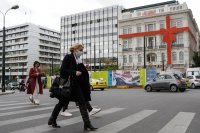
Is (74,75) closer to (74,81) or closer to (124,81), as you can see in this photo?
(74,81)

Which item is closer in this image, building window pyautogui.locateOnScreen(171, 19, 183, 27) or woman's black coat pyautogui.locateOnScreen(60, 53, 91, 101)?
woman's black coat pyautogui.locateOnScreen(60, 53, 91, 101)

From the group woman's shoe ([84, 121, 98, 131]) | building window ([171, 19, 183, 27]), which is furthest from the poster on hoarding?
building window ([171, 19, 183, 27])

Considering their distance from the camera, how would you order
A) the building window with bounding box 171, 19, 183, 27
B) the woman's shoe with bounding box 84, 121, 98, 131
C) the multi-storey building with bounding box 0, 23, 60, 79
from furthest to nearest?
the multi-storey building with bounding box 0, 23, 60, 79 < the building window with bounding box 171, 19, 183, 27 < the woman's shoe with bounding box 84, 121, 98, 131

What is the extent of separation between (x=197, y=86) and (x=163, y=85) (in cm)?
824

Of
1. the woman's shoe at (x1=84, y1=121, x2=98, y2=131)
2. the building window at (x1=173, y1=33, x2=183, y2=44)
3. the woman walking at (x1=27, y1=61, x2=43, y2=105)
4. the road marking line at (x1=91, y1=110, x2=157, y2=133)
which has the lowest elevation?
the road marking line at (x1=91, y1=110, x2=157, y2=133)

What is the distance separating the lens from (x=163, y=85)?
2058 cm

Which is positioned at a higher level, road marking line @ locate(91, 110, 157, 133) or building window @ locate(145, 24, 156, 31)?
building window @ locate(145, 24, 156, 31)

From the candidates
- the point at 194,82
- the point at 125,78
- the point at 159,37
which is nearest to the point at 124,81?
the point at 125,78

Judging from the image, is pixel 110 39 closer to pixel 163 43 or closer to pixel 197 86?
pixel 163 43

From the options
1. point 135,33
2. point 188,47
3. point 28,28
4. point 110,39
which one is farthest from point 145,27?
point 28,28

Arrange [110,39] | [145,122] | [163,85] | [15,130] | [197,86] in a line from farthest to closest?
[110,39]
[197,86]
[163,85]
[145,122]
[15,130]

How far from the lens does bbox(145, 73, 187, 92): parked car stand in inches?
789

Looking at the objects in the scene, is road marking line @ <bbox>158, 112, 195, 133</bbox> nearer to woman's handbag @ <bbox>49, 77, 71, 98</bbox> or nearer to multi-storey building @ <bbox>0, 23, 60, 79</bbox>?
woman's handbag @ <bbox>49, 77, 71, 98</bbox>

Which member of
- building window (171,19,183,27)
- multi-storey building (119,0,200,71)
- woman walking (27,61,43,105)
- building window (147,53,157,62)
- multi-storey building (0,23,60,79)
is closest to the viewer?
woman walking (27,61,43,105)
